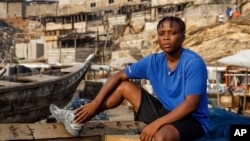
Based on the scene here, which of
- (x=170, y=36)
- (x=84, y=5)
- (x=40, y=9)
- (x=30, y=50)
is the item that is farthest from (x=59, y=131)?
(x=40, y=9)

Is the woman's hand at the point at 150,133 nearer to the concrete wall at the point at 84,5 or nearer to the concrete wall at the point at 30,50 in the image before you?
the concrete wall at the point at 30,50

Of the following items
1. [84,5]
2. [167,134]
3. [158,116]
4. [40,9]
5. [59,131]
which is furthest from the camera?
[40,9]

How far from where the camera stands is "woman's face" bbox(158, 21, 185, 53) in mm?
3650

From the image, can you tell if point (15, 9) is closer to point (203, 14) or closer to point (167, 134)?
point (203, 14)

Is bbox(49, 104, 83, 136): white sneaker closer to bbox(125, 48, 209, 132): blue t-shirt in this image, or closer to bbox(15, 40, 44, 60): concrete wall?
bbox(125, 48, 209, 132): blue t-shirt

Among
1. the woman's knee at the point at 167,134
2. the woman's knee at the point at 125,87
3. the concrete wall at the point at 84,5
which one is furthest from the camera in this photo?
the concrete wall at the point at 84,5

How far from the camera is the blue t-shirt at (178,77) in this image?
138 inches

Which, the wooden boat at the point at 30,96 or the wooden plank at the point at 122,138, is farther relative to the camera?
the wooden boat at the point at 30,96

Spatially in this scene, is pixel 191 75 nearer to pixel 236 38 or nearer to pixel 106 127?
pixel 106 127

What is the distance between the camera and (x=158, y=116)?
394 cm

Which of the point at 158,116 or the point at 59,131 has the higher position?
the point at 158,116

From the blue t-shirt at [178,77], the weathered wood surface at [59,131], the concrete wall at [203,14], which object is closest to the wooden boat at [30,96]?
the weathered wood surface at [59,131]

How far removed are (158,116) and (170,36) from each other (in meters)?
0.72

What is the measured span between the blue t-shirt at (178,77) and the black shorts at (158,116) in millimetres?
59
